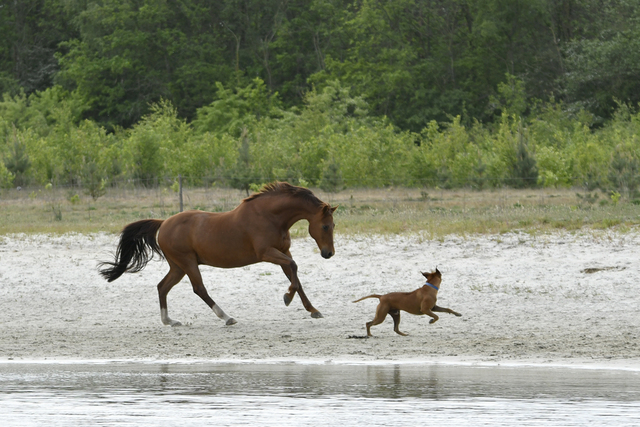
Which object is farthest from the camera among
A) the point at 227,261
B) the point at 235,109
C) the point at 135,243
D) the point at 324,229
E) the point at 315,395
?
the point at 235,109

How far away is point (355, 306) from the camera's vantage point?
11.6m

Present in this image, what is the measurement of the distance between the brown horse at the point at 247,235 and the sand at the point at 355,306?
615 mm

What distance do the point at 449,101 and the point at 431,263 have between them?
37955 millimetres

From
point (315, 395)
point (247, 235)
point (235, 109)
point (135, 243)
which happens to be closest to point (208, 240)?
point (247, 235)

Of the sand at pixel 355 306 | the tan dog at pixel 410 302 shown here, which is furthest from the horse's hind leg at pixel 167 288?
the tan dog at pixel 410 302

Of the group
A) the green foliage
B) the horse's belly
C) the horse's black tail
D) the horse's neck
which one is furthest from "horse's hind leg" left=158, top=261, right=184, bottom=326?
the green foliage

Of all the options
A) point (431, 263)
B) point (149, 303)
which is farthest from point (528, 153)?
point (149, 303)

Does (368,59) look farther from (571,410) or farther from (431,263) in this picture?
(571,410)

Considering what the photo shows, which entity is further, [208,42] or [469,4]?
[208,42]

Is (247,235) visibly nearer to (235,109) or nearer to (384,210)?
(384,210)

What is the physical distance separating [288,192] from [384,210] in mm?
11466

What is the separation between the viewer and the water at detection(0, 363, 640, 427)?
22.0 ft

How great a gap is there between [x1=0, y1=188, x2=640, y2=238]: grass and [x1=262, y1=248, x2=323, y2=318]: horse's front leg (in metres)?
5.60

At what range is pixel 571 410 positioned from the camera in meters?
6.70
